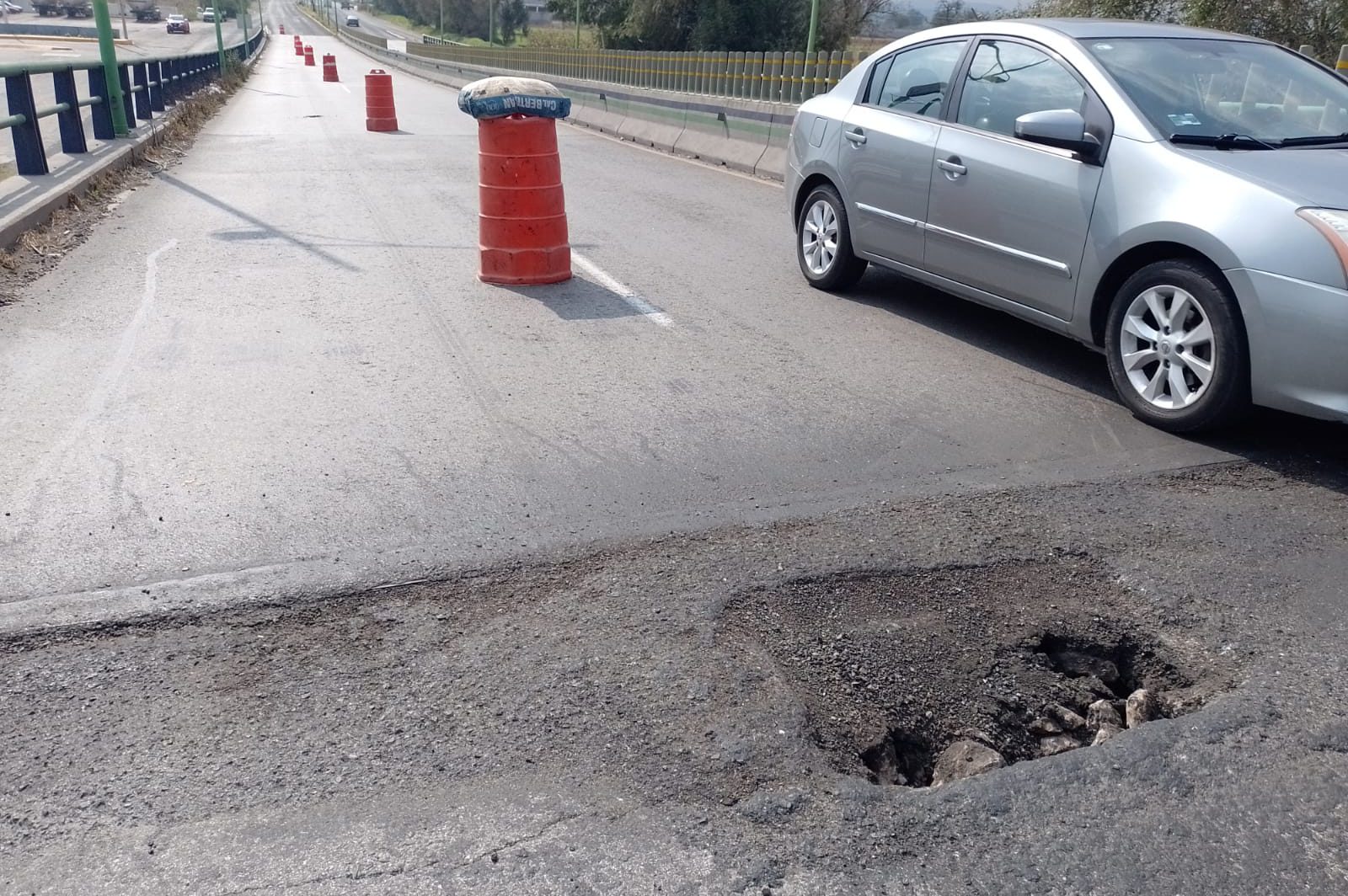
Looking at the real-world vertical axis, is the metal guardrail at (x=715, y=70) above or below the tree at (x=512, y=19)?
below

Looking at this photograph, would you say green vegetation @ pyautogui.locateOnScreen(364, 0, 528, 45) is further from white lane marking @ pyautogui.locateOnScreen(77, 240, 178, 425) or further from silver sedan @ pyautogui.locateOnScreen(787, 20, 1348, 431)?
silver sedan @ pyautogui.locateOnScreen(787, 20, 1348, 431)

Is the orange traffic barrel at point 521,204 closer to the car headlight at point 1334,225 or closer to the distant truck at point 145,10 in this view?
the car headlight at point 1334,225

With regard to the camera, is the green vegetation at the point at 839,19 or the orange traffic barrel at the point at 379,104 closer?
the green vegetation at the point at 839,19

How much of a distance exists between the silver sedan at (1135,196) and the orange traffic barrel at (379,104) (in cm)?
1524

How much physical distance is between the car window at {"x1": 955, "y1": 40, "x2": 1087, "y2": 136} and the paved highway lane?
1.30 metres

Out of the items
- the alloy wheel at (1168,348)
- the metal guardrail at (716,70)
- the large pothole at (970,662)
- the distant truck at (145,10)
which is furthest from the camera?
the distant truck at (145,10)

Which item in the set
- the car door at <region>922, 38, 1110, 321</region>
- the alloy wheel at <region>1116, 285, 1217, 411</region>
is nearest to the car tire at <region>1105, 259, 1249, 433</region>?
the alloy wheel at <region>1116, 285, 1217, 411</region>

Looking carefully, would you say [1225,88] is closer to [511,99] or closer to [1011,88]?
[1011,88]

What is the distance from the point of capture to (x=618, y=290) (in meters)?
7.83

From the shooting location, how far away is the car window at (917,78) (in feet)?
21.5

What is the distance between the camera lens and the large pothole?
2.97 m

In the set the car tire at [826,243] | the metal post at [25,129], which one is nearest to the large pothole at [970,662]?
the car tire at [826,243]

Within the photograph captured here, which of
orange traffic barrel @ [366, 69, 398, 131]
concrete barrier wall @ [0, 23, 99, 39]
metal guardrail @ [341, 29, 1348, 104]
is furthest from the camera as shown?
concrete barrier wall @ [0, 23, 99, 39]

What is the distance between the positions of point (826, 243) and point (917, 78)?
1267mm
